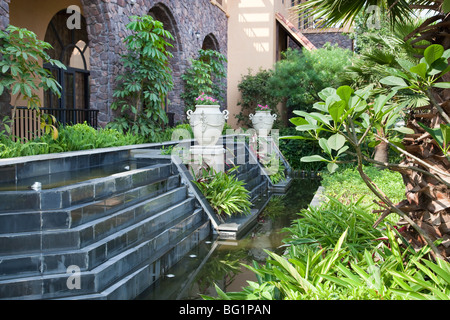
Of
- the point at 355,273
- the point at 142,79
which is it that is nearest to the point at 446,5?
the point at 355,273

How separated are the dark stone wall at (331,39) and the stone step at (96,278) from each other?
62.1 ft

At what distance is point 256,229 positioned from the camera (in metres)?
6.62

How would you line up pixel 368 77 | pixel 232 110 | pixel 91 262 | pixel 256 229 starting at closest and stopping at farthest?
pixel 91 262 → pixel 256 229 → pixel 368 77 → pixel 232 110

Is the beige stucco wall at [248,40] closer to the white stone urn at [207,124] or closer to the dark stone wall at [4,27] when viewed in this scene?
the white stone urn at [207,124]

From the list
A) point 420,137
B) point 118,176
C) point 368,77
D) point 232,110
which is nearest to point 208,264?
point 118,176

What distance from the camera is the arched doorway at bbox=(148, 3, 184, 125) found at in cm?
1240

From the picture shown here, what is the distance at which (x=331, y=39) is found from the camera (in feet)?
70.6

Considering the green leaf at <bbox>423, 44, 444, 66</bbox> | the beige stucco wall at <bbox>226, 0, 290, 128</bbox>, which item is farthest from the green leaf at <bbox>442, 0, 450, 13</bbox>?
the beige stucco wall at <bbox>226, 0, 290, 128</bbox>

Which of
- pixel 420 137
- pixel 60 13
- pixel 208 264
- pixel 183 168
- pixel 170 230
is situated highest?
pixel 60 13

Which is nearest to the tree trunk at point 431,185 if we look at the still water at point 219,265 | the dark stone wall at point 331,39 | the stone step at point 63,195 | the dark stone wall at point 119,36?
the still water at point 219,265

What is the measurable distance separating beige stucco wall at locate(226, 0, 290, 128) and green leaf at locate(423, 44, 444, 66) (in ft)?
51.5
